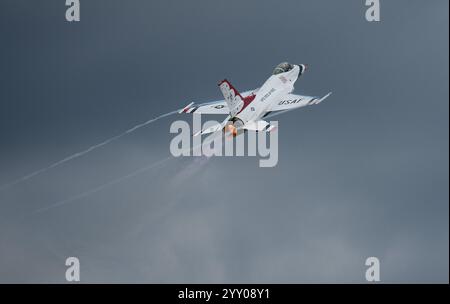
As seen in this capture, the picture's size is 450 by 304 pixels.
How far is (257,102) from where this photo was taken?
90125mm

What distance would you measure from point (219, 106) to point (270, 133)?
1055cm

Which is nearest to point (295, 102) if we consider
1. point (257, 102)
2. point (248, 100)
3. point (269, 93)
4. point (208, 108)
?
point (269, 93)

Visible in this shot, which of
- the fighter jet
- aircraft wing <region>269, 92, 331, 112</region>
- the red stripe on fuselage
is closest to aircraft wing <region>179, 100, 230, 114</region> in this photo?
the fighter jet

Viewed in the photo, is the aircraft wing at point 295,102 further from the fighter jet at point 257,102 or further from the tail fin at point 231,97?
the tail fin at point 231,97

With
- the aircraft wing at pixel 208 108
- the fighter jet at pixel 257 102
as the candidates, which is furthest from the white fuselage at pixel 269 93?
the aircraft wing at pixel 208 108

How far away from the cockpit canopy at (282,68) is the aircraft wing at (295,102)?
615cm

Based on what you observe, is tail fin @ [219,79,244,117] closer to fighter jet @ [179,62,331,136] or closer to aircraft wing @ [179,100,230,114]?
fighter jet @ [179,62,331,136]

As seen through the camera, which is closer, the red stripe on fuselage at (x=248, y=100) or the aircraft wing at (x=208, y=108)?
the red stripe on fuselage at (x=248, y=100)

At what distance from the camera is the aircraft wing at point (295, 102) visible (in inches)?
3622

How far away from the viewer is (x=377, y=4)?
8812 cm

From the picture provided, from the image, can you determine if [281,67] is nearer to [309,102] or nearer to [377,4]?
[309,102]
